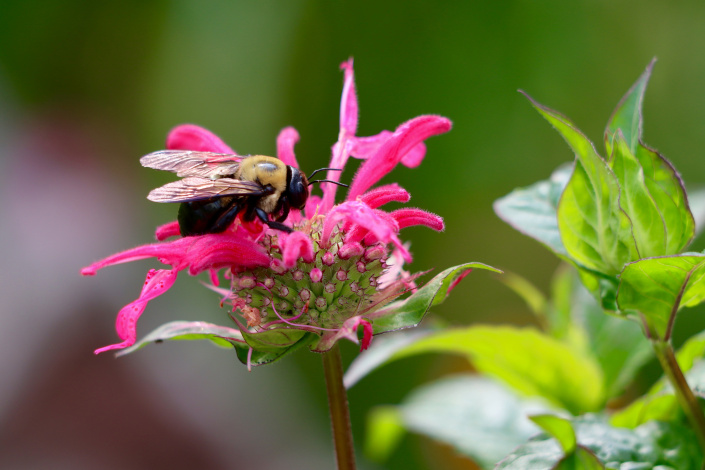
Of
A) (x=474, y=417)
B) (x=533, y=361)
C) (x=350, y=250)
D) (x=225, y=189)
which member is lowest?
(x=474, y=417)

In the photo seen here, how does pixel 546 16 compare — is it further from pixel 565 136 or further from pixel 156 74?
pixel 565 136

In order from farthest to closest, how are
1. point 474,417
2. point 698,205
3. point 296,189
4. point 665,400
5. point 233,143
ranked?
point 233,143, point 474,417, point 698,205, point 296,189, point 665,400

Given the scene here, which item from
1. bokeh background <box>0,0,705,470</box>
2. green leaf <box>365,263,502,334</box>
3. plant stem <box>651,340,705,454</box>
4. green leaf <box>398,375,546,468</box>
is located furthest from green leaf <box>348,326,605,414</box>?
bokeh background <box>0,0,705,470</box>

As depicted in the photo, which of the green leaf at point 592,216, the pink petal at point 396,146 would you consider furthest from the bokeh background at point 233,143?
the green leaf at point 592,216

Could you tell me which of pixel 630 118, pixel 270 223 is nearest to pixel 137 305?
pixel 270 223

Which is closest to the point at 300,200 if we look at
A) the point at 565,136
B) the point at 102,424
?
the point at 565,136

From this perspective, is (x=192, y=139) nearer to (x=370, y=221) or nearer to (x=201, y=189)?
(x=201, y=189)

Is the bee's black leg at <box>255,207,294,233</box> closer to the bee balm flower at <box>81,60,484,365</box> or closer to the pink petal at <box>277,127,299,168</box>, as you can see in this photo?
the bee balm flower at <box>81,60,484,365</box>
